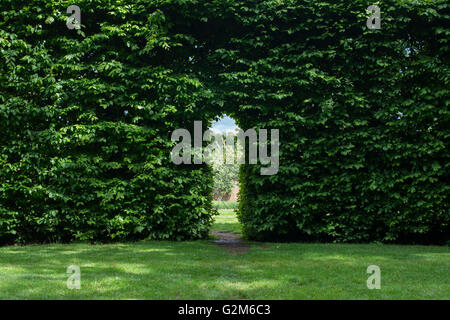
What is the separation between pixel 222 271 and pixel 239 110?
14.6ft

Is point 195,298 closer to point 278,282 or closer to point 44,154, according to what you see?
point 278,282

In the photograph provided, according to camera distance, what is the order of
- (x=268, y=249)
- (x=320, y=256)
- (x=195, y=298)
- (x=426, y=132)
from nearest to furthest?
(x=195, y=298)
(x=320, y=256)
(x=268, y=249)
(x=426, y=132)

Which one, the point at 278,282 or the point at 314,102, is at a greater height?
the point at 314,102

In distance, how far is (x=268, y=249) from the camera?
7770mm

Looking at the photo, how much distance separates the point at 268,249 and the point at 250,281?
112 inches

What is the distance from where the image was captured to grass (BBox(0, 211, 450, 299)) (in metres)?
4.43

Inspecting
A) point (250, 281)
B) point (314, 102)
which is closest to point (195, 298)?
point (250, 281)

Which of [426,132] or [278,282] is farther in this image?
[426,132]

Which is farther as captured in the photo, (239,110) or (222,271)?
(239,110)

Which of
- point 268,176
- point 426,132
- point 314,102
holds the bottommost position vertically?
point 268,176

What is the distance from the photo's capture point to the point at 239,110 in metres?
9.09

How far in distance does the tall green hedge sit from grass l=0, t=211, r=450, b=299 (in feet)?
→ 2.68

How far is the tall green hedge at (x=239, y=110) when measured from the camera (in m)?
8.36

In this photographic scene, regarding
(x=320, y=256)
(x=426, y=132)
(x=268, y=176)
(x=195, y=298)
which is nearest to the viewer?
(x=195, y=298)
